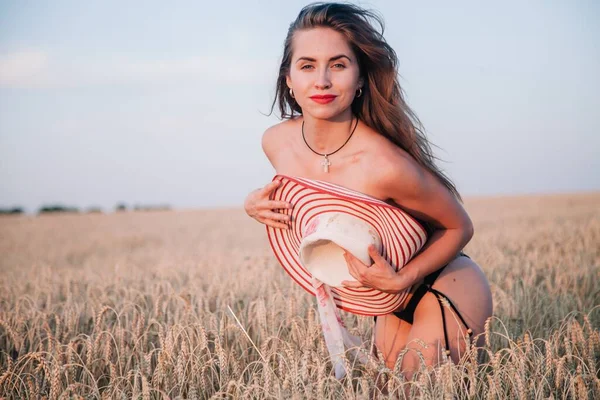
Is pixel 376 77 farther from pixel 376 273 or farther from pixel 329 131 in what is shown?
pixel 376 273

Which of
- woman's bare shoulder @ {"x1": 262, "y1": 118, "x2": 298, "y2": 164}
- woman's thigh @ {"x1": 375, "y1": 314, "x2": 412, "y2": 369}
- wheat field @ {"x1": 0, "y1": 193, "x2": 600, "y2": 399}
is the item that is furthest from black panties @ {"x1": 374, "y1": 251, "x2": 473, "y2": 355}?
woman's bare shoulder @ {"x1": 262, "y1": 118, "x2": 298, "y2": 164}

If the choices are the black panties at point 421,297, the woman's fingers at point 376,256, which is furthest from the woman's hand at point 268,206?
the black panties at point 421,297

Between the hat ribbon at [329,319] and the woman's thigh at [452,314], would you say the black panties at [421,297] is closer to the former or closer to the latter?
the woman's thigh at [452,314]

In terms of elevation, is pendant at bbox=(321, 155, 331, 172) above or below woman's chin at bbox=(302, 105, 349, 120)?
below

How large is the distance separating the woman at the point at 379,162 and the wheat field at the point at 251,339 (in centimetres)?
26

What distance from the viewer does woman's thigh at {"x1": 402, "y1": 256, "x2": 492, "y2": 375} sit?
2.65 meters

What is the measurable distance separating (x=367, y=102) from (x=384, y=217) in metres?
0.67

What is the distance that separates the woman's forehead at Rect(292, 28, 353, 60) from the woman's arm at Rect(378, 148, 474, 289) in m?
0.59

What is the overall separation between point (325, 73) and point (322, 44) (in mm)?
157

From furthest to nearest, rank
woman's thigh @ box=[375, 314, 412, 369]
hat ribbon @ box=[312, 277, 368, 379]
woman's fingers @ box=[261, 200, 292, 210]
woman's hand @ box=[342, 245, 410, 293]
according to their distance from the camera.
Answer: woman's thigh @ box=[375, 314, 412, 369]
hat ribbon @ box=[312, 277, 368, 379]
woman's fingers @ box=[261, 200, 292, 210]
woman's hand @ box=[342, 245, 410, 293]

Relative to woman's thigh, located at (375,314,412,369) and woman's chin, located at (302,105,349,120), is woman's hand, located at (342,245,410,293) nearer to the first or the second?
woman's thigh, located at (375,314,412,369)

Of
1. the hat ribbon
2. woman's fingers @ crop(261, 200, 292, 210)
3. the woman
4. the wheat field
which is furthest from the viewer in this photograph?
the hat ribbon

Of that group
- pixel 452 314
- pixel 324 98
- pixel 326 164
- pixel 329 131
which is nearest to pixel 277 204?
pixel 326 164

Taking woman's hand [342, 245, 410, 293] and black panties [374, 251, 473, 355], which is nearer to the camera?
woman's hand [342, 245, 410, 293]
